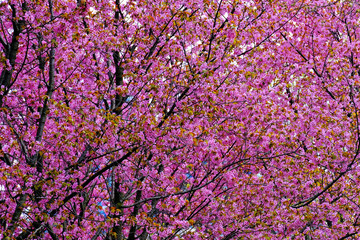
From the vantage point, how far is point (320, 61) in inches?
519

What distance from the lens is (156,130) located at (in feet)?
22.7

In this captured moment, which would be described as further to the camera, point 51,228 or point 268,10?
point 268,10

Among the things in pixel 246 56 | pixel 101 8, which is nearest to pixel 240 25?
pixel 246 56

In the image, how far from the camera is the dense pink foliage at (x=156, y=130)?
23.0 feet

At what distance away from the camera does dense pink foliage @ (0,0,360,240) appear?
23.0ft

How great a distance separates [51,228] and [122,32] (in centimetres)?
514

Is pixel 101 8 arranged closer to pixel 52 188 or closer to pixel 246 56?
pixel 246 56

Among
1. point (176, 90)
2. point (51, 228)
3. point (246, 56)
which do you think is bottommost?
point (51, 228)

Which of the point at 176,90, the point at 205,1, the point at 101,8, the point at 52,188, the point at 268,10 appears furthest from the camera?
the point at 268,10

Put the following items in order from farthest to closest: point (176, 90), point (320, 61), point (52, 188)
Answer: point (320, 61) → point (176, 90) → point (52, 188)

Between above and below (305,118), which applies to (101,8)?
above

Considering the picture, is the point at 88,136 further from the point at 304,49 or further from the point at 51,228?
the point at 304,49

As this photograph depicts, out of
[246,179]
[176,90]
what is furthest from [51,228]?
[246,179]

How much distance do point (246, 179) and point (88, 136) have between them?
181 inches
